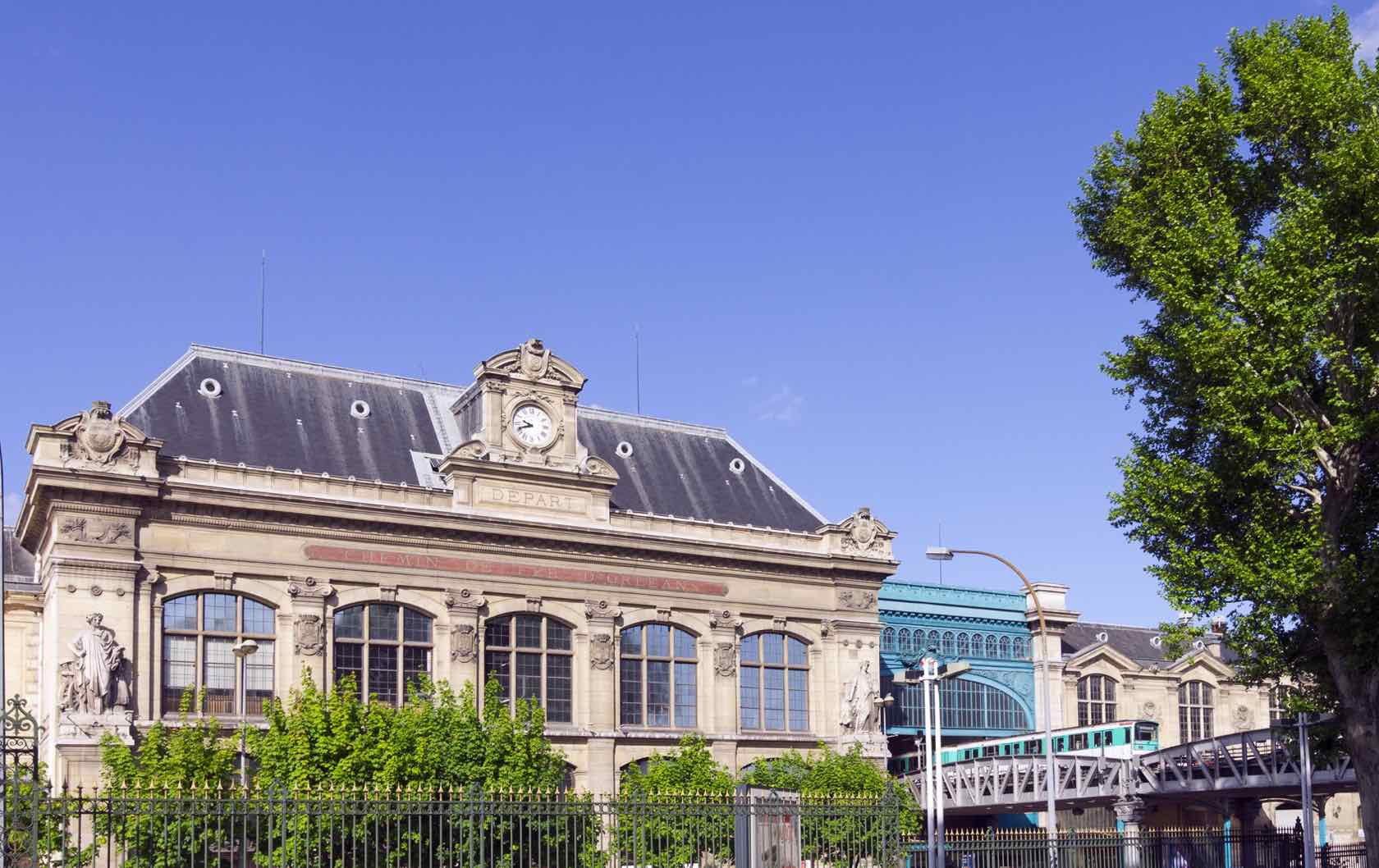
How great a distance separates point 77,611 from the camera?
44531 mm

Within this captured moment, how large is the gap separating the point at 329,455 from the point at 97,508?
888 centimetres

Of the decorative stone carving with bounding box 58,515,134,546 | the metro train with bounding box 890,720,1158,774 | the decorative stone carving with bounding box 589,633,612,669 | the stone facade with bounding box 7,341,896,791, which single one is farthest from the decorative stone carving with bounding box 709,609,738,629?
the decorative stone carving with bounding box 58,515,134,546

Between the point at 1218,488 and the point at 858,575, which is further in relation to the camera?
the point at 858,575

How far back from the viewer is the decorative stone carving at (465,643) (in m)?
50.7

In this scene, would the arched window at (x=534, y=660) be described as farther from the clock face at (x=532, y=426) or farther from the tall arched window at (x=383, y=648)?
the clock face at (x=532, y=426)

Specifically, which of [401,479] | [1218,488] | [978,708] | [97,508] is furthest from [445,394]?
[1218,488]

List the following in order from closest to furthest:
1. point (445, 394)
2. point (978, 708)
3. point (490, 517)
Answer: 1. point (490, 517)
2. point (445, 394)
3. point (978, 708)

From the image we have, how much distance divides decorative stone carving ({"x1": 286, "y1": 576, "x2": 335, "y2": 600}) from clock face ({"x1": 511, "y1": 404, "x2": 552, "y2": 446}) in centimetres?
885

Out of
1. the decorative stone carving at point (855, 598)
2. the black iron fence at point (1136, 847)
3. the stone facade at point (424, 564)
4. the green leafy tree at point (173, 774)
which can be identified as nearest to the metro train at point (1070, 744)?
the decorative stone carving at point (855, 598)

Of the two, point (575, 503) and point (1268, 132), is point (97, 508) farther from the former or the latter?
point (1268, 132)

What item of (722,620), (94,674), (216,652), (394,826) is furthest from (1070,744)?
(94,674)

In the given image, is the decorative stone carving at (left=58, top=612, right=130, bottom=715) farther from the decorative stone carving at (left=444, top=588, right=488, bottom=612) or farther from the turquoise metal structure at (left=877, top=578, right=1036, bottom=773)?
the turquoise metal structure at (left=877, top=578, right=1036, bottom=773)

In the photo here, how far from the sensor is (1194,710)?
78.3 metres

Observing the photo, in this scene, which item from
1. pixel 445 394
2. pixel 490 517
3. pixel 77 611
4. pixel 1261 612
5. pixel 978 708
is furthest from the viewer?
A: pixel 978 708
